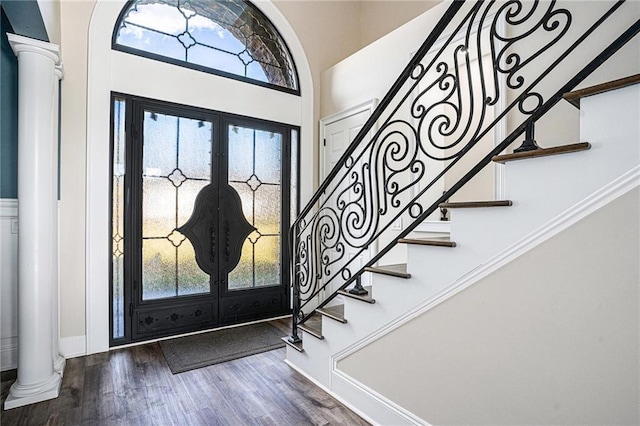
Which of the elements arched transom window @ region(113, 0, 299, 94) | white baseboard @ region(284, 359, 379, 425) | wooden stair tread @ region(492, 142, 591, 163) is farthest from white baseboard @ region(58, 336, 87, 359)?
wooden stair tread @ region(492, 142, 591, 163)

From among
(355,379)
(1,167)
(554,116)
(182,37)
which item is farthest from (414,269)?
(182,37)

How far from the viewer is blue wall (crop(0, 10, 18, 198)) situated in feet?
8.14

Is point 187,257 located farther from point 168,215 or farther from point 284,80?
point 284,80

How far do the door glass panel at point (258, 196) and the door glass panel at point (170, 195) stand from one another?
0.33 metres

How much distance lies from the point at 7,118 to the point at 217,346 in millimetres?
2466

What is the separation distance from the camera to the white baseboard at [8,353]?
100 inches

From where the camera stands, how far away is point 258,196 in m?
3.90

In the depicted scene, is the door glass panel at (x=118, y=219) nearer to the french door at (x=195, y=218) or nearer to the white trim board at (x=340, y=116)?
the french door at (x=195, y=218)

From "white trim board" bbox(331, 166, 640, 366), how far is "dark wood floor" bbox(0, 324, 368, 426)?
0.83 meters

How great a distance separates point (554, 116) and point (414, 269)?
58.9 inches

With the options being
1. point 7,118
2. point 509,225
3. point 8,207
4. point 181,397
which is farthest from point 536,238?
point 7,118

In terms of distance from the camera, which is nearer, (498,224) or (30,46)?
(498,224)

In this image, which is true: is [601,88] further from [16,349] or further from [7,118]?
[16,349]

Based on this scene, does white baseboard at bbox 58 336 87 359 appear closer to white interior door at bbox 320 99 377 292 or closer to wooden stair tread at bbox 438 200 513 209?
white interior door at bbox 320 99 377 292
